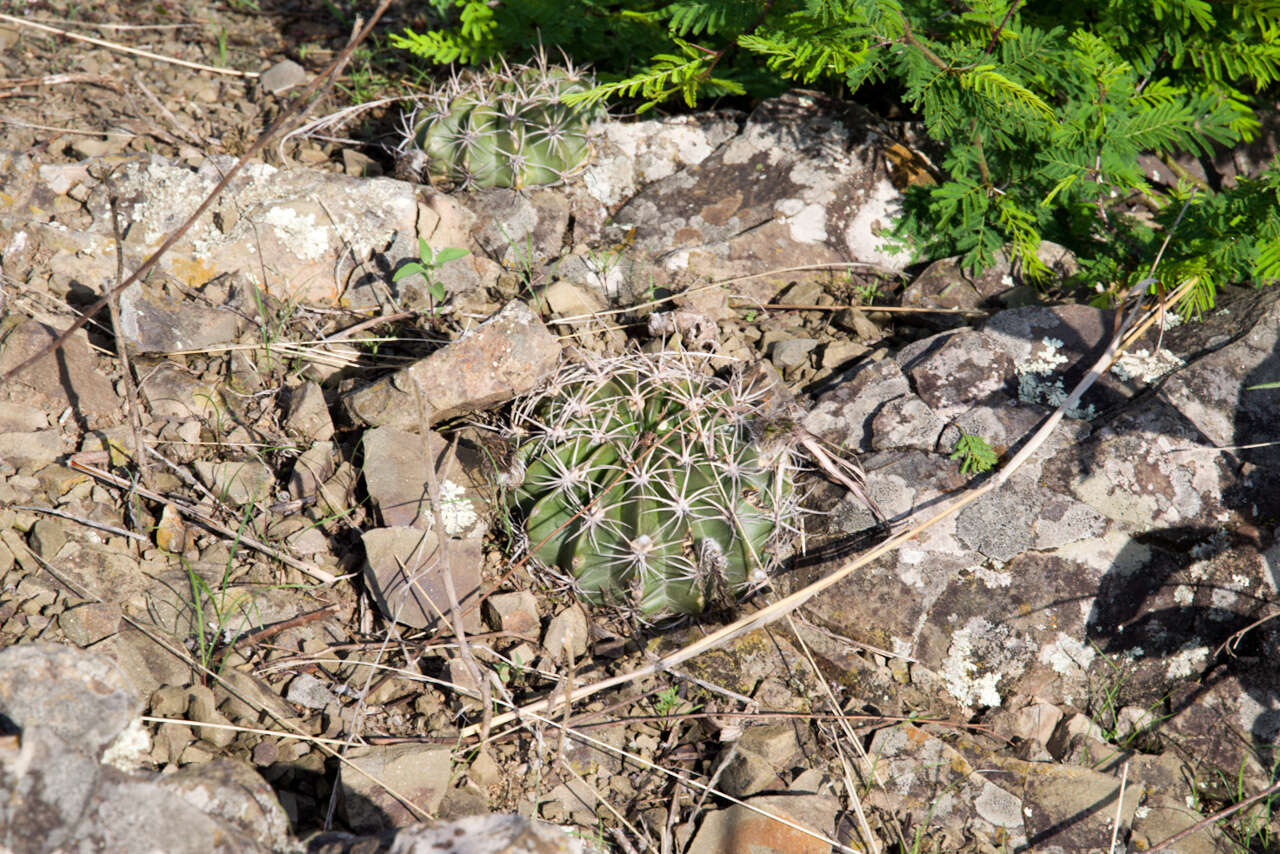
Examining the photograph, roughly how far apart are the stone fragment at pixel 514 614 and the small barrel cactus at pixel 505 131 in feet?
5.95

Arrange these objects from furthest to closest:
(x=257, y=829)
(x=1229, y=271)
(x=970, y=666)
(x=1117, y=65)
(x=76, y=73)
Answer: (x=76, y=73), (x=1117, y=65), (x=1229, y=271), (x=970, y=666), (x=257, y=829)

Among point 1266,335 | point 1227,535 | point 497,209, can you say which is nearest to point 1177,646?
point 1227,535

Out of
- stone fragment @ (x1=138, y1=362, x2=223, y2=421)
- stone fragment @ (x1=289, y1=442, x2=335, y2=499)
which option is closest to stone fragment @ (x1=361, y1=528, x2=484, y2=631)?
stone fragment @ (x1=289, y1=442, x2=335, y2=499)

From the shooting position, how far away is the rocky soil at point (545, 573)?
229 cm

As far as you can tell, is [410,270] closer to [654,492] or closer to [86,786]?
[654,492]

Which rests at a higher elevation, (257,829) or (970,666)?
(257,829)

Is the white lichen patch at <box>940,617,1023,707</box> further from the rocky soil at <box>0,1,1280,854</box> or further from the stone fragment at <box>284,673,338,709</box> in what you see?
the stone fragment at <box>284,673,338,709</box>

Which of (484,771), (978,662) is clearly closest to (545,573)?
(484,771)

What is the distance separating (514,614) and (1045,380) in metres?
1.86

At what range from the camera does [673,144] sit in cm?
383

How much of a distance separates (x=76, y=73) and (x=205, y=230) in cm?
146

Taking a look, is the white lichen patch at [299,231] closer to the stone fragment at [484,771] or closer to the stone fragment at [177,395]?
the stone fragment at [177,395]

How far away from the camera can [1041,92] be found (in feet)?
10.9

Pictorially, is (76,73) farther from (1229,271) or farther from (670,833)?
(1229,271)
